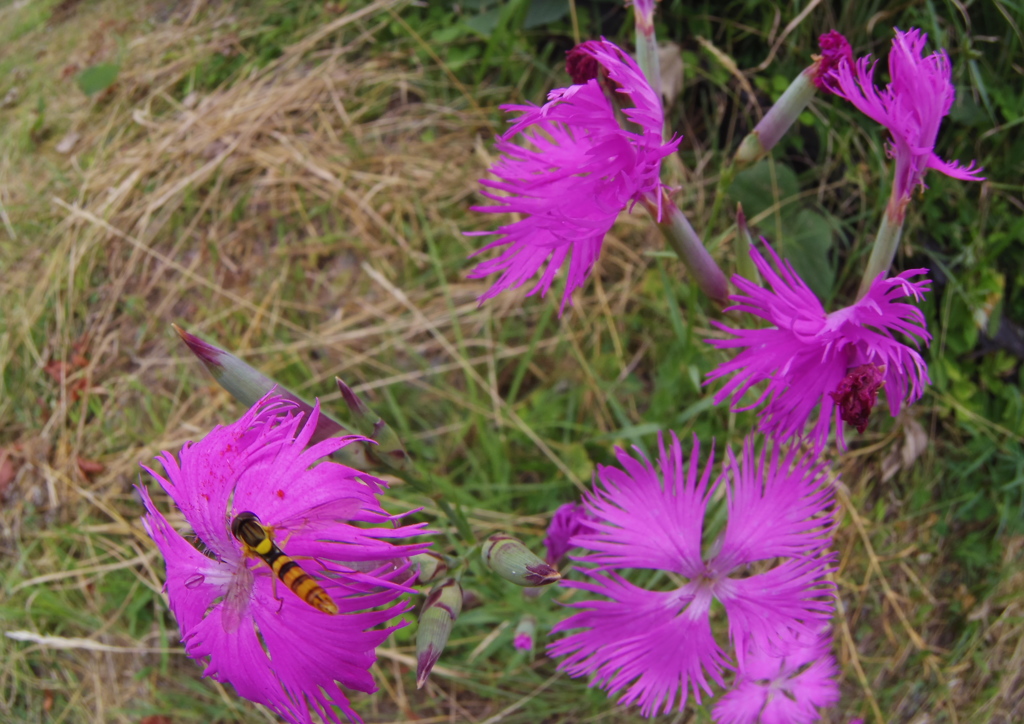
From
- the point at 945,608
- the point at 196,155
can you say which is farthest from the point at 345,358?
the point at 945,608

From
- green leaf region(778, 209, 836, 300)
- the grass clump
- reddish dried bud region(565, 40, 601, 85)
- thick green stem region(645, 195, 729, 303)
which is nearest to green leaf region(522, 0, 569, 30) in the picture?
the grass clump

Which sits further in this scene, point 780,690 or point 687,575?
point 780,690

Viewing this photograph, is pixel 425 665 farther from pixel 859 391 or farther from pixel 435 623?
pixel 859 391

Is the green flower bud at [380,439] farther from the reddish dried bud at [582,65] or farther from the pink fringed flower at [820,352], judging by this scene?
the reddish dried bud at [582,65]

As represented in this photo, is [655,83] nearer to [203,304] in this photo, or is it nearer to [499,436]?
[499,436]

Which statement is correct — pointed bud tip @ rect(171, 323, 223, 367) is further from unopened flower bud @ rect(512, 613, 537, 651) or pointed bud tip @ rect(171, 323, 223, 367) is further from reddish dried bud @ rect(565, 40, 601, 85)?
unopened flower bud @ rect(512, 613, 537, 651)

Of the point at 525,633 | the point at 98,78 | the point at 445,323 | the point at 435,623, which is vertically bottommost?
the point at 525,633

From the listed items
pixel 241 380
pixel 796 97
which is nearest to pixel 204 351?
pixel 241 380
